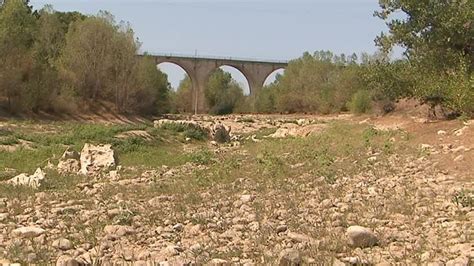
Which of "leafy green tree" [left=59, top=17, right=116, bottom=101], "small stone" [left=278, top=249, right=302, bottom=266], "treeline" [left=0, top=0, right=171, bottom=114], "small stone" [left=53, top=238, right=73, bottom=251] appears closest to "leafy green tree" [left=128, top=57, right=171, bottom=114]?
"treeline" [left=0, top=0, right=171, bottom=114]

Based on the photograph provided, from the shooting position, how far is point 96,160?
15125 mm

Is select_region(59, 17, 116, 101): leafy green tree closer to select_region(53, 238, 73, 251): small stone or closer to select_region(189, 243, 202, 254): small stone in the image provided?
select_region(53, 238, 73, 251): small stone

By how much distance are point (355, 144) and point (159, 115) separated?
3740cm

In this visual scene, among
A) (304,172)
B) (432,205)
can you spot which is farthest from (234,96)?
(432,205)

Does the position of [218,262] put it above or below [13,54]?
below

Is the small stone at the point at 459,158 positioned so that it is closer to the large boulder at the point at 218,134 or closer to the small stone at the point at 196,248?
the small stone at the point at 196,248

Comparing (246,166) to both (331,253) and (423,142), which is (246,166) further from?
(331,253)

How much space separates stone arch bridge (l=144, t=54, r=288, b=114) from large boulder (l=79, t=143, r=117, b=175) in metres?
62.0

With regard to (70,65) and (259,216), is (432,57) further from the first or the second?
(70,65)

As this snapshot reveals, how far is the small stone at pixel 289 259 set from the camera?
16.4ft

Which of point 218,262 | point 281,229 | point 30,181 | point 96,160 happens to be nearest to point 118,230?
point 281,229

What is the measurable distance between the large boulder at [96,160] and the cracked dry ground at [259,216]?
1690mm

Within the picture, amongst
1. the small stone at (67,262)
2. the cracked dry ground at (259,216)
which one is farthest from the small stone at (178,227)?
the small stone at (67,262)

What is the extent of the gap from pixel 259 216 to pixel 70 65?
124 ft
